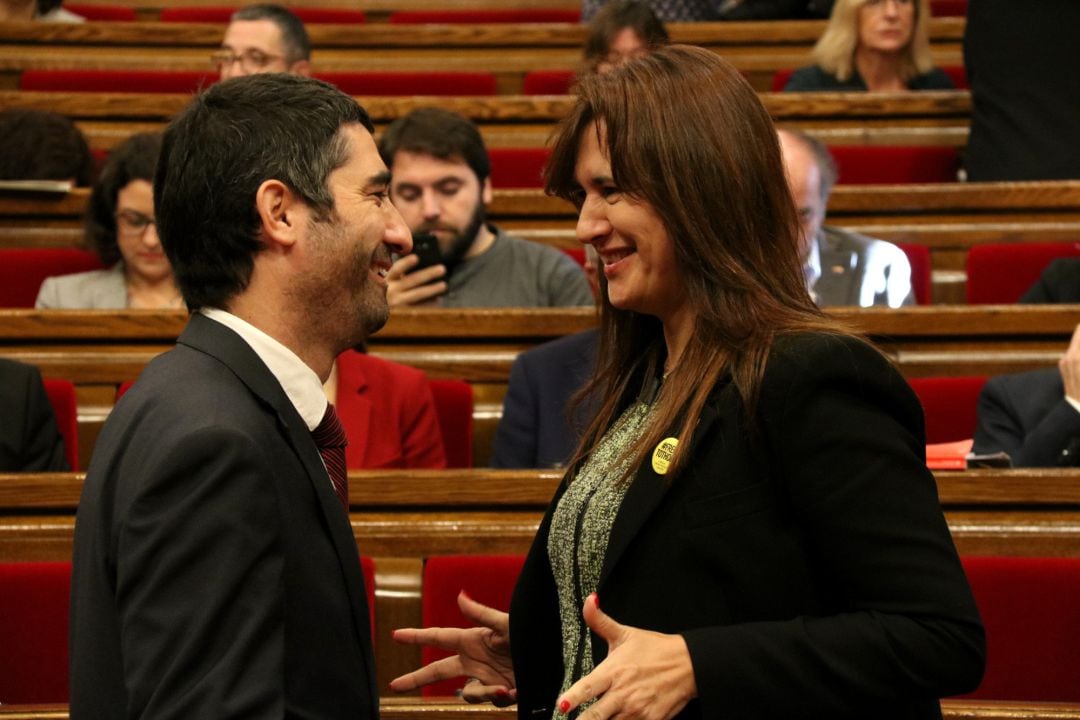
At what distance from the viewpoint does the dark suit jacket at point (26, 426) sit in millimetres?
1226

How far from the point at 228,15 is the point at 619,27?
3.64 feet

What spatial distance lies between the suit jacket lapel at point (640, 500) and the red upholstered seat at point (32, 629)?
1.47 ft

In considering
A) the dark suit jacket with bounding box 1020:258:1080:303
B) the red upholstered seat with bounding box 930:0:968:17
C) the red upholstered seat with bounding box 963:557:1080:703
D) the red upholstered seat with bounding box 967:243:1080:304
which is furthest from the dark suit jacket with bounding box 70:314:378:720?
the red upholstered seat with bounding box 930:0:968:17

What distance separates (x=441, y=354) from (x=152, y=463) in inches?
36.3

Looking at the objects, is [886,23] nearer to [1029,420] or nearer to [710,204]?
[1029,420]

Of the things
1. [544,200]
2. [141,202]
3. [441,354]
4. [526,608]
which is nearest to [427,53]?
[544,200]

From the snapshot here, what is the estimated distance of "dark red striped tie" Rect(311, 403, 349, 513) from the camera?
25.9 inches

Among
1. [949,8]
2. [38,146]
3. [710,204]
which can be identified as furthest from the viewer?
[949,8]

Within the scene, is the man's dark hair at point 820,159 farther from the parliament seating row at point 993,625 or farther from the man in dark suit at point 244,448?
the man in dark suit at point 244,448

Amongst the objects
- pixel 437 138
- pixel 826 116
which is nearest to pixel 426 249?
pixel 437 138

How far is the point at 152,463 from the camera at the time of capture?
0.54 metres

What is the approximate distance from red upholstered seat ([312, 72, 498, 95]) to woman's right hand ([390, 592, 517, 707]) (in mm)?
1663

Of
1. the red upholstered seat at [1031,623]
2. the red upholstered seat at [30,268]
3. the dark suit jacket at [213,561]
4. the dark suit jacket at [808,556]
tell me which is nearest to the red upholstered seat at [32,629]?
the dark suit jacket at [213,561]

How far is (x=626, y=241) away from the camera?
2.16 ft
